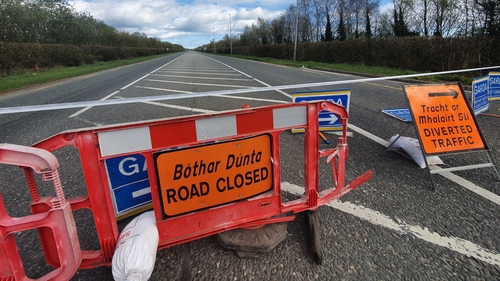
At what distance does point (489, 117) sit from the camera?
18.5ft

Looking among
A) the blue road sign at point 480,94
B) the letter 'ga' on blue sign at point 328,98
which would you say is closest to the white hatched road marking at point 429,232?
the letter 'ga' on blue sign at point 328,98

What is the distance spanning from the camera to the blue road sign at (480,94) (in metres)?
5.29

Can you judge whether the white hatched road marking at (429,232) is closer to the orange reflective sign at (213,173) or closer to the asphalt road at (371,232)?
the asphalt road at (371,232)

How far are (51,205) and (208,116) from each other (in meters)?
0.99

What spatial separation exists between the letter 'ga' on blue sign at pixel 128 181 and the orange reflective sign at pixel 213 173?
0.48 meters

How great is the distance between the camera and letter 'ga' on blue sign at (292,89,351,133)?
14.8 ft

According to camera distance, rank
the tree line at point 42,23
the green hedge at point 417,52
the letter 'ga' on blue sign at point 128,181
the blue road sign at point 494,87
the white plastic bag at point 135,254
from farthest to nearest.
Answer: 1. the tree line at point 42,23
2. the green hedge at point 417,52
3. the blue road sign at point 494,87
4. the letter 'ga' on blue sign at point 128,181
5. the white plastic bag at point 135,254

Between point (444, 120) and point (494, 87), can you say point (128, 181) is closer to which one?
point (444, 120)

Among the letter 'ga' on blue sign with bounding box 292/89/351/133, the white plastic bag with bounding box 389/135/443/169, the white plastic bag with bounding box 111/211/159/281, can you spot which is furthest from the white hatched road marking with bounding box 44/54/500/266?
the letter 'ga' on blue sign with bounding box 292/89/351/133

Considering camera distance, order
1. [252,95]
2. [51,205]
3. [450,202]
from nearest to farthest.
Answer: [51,205], [450,202], [252,95]

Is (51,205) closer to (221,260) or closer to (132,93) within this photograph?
(221,260)

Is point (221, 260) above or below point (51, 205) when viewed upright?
below

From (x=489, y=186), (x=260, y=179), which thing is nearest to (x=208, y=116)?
(x=260, y=179)

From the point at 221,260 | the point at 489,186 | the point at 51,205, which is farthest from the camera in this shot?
the point at 489,186
